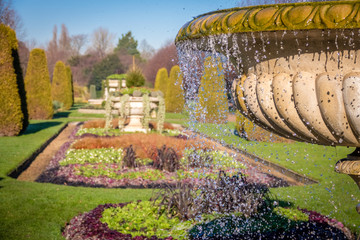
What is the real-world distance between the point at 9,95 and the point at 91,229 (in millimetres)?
9535

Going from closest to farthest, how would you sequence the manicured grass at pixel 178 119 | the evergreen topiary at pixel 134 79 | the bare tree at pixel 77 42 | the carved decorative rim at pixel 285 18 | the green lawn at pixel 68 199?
1. the carved decorative rim at pixel 285 18
2. the green lawn at pixel 68 199
3. the evergreen topiary at pixel 134 79
4. the manicured grass at pixel 178 119
5. the bare tree at pixel 77 42

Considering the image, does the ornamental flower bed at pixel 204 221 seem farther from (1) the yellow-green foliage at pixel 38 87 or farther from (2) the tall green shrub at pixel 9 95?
(1) the yellow-green foliage at pixel 38 87

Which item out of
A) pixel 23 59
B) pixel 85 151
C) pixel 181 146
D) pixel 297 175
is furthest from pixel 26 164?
pixel 23 59

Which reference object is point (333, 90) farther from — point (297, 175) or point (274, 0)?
point (297, 175)

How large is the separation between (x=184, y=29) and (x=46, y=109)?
1650 cm

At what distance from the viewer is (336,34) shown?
1.65 metres

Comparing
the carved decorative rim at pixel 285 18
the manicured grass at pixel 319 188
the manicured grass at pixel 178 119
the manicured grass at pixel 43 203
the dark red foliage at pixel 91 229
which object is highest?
the carved decorative rim at pixel 285 18

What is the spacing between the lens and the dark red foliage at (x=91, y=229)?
3451 millimetres

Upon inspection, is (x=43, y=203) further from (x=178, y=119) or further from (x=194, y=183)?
(x=178, y=119)

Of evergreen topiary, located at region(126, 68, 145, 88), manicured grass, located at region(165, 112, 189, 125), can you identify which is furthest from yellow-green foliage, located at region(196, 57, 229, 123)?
evergreen topiary, located at region(126, 68, 145, 88)

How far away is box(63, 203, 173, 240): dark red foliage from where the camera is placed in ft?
11.3

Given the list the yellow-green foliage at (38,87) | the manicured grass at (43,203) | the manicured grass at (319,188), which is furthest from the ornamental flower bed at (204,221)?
the yellow-green foliage at (38,87)

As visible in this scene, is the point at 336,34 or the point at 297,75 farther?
the point at 297,75

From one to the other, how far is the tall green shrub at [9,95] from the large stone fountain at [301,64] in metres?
11.1
